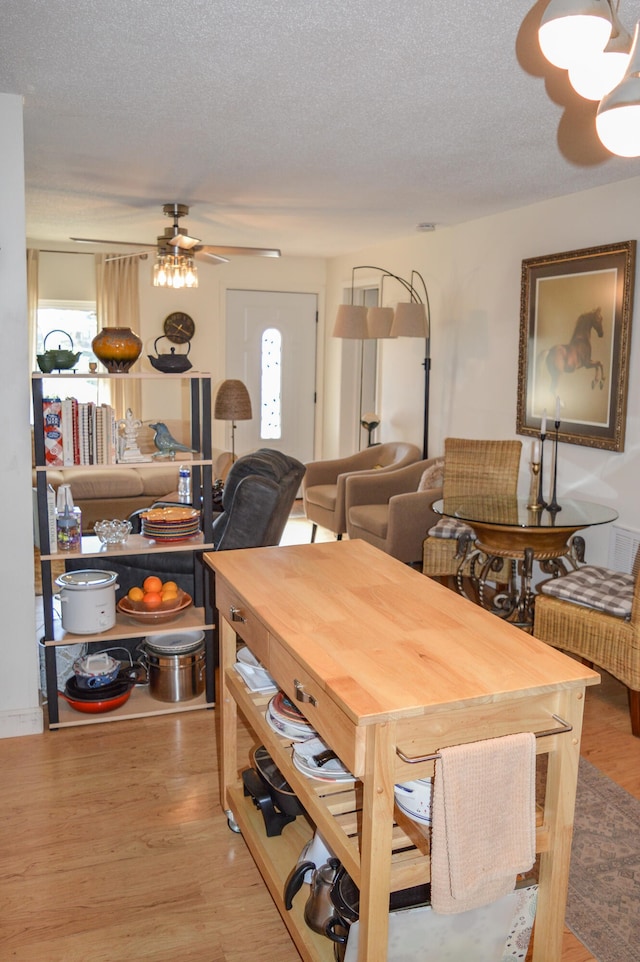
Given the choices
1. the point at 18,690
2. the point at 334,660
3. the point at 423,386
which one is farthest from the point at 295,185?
the point at 334,660

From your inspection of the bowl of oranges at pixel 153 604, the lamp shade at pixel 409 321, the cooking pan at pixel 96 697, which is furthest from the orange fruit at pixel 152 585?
the lamp shade at pixel 409 321

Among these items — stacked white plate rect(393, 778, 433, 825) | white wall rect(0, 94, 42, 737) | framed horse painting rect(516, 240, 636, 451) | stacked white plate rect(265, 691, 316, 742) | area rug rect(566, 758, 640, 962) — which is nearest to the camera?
stacked white plate rect(393, 778, 433, 825)

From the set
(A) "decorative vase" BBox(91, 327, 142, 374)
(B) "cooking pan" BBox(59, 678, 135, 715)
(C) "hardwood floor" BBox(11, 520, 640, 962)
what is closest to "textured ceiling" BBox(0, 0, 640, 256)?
(A) "decorative vase" BBox(91, 327, 142, 374)

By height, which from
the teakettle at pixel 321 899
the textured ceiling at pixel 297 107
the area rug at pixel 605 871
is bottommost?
the area rug at pixel 605 871

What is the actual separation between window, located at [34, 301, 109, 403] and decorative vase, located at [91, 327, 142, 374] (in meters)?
4.08

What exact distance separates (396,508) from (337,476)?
56.8 inches

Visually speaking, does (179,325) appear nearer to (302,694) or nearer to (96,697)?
(96,697)

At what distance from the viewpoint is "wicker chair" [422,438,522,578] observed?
4699 millimetres

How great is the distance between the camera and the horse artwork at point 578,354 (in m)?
4.32

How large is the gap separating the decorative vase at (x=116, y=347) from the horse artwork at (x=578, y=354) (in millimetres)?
2496

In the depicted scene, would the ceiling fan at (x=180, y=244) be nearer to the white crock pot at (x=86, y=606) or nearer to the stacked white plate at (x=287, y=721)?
the white crock pot at (x=86, y=606)

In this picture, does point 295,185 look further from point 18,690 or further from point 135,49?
point 18,690

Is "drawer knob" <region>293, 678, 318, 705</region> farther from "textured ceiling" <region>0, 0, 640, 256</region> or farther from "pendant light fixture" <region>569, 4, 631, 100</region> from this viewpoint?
"textured ceiling" <region>0, 0, 640, 256</region>

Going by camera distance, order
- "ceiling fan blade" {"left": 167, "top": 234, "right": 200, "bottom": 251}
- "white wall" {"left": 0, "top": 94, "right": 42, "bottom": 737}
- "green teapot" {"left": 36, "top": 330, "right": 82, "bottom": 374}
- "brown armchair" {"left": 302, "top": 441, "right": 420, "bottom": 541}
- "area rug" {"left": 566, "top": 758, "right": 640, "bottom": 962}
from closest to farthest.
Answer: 1. "area rug" {"left": 566, "top": 758, "right": 640, "bottom": 962}
2. "white wall" {"left": 0, "top": 94, "right": 42, "bottom": 737}
3. "green teapot" {"left": 36, "top": 330, "right": 82, "bottom": 374}
4. "ceiling fan blade" {"left": 167, "top": 234, "right": 200, "bottom": 251}
5. "brown armchair" {"left": 302, "top": 441, "right": 420, "bottom": 541}
